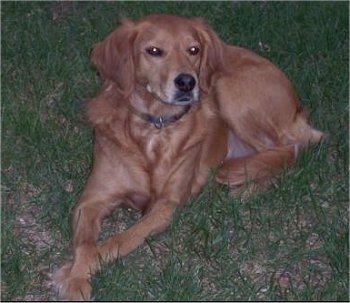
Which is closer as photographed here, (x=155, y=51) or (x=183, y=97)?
(x=183, y=97)

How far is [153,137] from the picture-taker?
5668 millimetres

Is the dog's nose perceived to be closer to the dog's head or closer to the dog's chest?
the dog's head

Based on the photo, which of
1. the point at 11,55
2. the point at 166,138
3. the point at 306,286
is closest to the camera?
the point at 306,286

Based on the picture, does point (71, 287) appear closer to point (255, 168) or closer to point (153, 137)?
point (153, 137)

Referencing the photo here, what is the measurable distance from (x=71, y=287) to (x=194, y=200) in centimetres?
108

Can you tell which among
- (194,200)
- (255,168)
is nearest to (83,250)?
(194,200)

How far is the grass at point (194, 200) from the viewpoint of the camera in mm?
4938

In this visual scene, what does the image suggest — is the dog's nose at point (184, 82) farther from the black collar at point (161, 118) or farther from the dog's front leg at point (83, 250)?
the dog's front leg at point (83, 250)

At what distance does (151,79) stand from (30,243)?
1.09 meters

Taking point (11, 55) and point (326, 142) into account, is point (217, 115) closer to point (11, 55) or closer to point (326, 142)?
point (326, 142)

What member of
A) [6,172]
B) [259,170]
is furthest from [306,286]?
[6,172]

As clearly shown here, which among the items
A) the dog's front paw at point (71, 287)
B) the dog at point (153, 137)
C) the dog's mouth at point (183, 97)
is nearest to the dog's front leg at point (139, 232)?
the dog at point (153, 137)

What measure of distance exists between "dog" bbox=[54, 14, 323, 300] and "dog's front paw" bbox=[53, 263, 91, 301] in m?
0.01

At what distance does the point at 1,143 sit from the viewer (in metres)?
6.35
